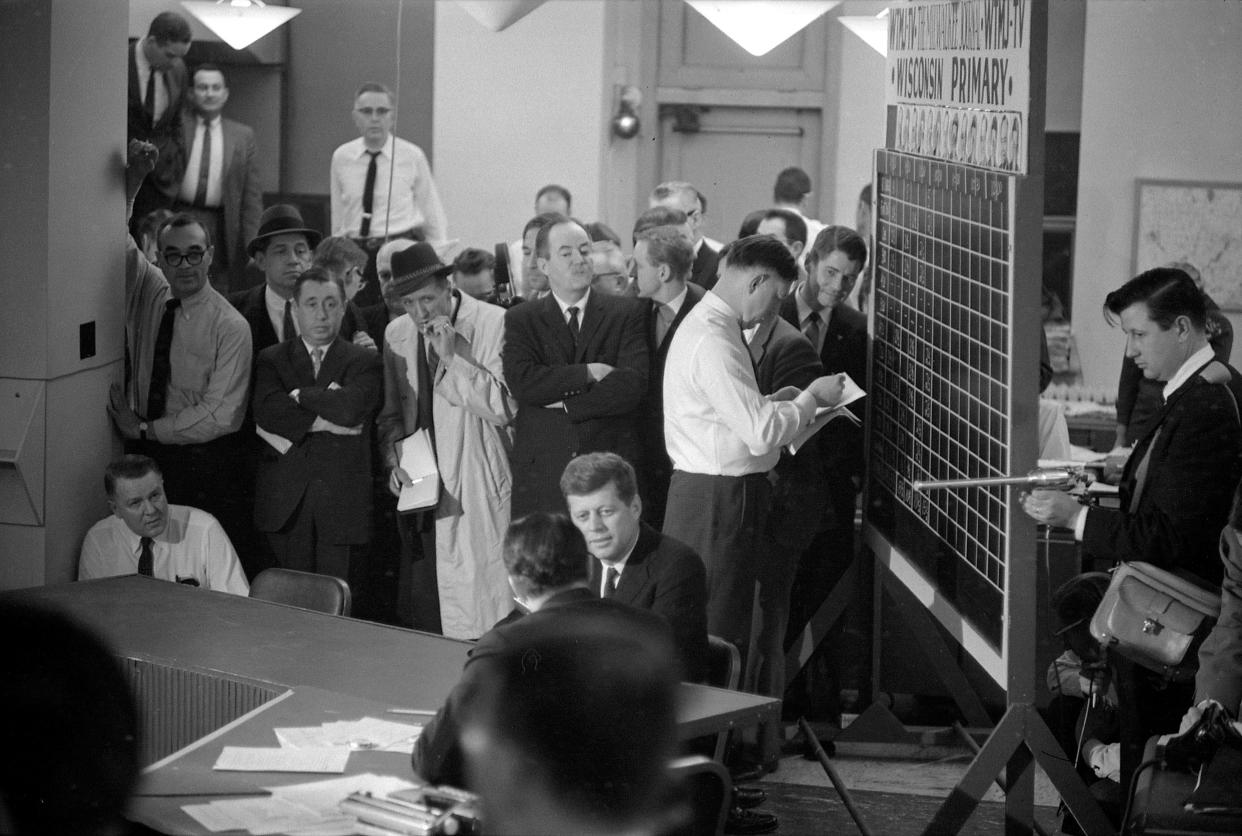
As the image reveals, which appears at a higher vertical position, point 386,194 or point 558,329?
point 386,194

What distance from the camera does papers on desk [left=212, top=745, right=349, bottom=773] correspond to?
3172 mm

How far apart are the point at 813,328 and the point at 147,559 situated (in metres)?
2.26

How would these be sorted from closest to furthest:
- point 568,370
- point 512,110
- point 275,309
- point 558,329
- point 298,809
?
point 298,809 → point 568,370 → point 558,329 → point 275,309 → point 512,110

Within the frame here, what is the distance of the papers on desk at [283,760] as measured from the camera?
317 centimetres

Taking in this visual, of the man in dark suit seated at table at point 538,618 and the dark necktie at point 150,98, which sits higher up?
the dark necktie at point 150,98

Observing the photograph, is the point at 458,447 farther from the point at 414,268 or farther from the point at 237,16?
the point at 237,16

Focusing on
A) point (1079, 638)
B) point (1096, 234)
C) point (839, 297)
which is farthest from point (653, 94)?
point (1079, 638)

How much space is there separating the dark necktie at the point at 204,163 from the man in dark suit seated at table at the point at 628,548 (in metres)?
4.65

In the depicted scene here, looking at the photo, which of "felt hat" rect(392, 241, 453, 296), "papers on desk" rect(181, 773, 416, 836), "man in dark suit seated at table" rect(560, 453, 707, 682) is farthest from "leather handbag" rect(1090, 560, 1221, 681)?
"felt hat" rect(392, 241, 453, 296)

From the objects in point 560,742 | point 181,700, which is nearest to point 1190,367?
point 560,742

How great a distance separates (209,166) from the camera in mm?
8109

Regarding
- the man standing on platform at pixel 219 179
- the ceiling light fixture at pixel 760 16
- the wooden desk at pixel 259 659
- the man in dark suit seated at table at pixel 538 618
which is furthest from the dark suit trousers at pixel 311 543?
the man standing on platform at pixel 219 179

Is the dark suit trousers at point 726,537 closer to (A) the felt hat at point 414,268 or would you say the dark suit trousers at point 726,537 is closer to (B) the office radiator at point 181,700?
(A) the felt hat at point 414,268

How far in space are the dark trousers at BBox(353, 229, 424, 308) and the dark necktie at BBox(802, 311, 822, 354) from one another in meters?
1.88
